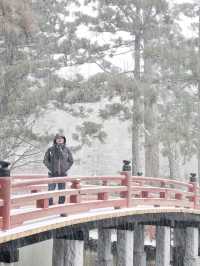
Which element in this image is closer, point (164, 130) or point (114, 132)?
point (164, 130)

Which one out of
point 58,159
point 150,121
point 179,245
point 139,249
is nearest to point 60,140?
point 58,159

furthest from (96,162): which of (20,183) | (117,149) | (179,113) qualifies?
(20,183)

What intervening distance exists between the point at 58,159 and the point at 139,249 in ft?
18.7

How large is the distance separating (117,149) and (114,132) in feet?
22.2

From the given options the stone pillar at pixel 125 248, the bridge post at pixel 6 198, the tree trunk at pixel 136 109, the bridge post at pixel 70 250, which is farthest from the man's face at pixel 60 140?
the tree trunk at pixel 136 109

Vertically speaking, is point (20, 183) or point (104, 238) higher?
point (20, 183)

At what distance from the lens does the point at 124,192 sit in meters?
14.3

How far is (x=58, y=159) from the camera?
12.8 meters

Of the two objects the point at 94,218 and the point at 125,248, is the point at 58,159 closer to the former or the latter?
the point at 94,218

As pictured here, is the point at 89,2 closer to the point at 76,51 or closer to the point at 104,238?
the point at 76,51

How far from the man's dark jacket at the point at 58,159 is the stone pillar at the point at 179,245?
769 centimetres

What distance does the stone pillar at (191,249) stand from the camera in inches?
714

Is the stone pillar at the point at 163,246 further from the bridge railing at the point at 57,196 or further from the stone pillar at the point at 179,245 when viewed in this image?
the stone pillar at the point at 179,245

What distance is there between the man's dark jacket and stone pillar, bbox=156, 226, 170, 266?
16.8ft
